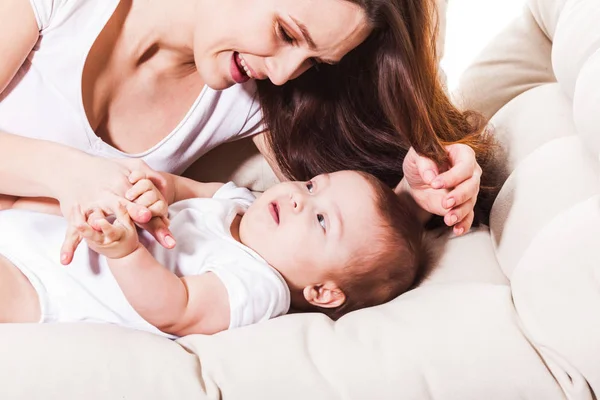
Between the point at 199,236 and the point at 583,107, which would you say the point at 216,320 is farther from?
the point at 583,107

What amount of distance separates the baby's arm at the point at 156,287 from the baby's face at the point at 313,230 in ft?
0.51

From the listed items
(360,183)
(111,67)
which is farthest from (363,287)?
(111,67)

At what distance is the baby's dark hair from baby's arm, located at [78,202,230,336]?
26 centimetres

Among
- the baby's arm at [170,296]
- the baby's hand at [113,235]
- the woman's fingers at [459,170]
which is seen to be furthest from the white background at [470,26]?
the baby's hand at [113,235]

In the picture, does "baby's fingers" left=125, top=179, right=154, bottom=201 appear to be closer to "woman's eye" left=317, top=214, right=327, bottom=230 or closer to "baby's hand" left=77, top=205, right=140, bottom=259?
"baby's hand" left=77, top=205, right=140, bottom=259

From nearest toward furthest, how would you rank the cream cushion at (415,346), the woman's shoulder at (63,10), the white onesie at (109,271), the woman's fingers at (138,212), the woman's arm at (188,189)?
the cream cushion at (415,346) → the woman's fingers at (138,212) → the white onesie at (109,271) → the woman's shoulder at (63,10) → the woman's arm at (188,189)

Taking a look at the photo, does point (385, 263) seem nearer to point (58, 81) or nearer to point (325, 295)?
point (325, 295)

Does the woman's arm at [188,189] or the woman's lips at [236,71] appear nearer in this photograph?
the woman's lips at [236,71]

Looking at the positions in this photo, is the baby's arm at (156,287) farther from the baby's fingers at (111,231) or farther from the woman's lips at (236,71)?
the woman's lips at (236,71)

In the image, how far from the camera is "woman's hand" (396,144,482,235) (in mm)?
1317

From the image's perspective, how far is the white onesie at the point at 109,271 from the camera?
3.92ft

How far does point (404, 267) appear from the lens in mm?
1354

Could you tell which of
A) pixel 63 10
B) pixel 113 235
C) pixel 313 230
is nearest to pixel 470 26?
pixel 313 230

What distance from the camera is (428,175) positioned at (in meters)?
1.32
